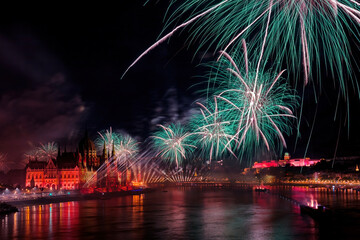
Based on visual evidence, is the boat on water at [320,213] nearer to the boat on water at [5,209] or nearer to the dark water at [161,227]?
the dark water at [161,227]

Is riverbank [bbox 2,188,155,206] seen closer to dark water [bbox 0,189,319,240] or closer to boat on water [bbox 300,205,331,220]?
dark water [bbox 0,189,319,240]

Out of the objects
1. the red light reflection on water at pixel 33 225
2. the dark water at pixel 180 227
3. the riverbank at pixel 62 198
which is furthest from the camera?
the riverbank at pixel 62 198

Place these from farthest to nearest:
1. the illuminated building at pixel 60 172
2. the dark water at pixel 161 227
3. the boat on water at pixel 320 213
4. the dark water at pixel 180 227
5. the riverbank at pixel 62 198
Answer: the illuminated building at pixel 60 172
the riverbank at pixel 62 198
the boat on water at pixel 320 213
the dark water at pixel 161 227
the dark water at pixel 180 227

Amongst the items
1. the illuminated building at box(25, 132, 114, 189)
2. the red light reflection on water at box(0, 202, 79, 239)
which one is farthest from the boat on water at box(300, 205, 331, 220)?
the illuminated building at box(25, 132, 114, 189)

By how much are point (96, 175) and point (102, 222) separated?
118058 mm

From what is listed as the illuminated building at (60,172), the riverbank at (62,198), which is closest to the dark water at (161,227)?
the riverbank at (62,198)

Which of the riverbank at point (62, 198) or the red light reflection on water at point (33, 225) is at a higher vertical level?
the red light reflection on water at point (33, 225)

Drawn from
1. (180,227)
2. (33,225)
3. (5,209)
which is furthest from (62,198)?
(180,227)

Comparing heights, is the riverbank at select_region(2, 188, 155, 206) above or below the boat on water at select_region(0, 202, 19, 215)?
below

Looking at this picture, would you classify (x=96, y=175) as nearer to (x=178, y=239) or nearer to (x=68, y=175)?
(x=68, y=175)

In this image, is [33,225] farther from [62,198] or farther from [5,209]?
[62,198]

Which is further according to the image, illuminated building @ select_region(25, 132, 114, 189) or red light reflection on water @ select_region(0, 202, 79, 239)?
illuminated building @ select_region(25, 132, 114, 189)

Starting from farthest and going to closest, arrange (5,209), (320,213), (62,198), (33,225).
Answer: (62,198) → (5,209) → (320,213) → (33,225)

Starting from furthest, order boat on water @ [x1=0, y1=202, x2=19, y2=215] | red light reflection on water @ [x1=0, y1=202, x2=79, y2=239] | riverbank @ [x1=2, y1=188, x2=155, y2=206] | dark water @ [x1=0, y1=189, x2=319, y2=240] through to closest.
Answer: riverbank @ [x1=2, y1=188, x2=155, y2=206] < boat on water @ [x1=0, y1=202, x2=19, y2=215] < red light reflection on water @ [x1=0, y1=202, x2=79, y2=239] < dark water @ [x1=0, y1=189, x2=319, y2=240]
